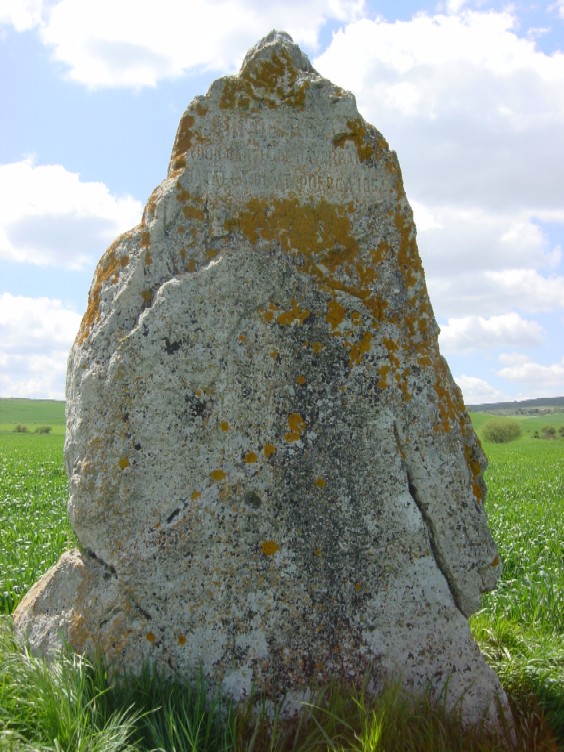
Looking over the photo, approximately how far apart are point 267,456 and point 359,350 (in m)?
0.82

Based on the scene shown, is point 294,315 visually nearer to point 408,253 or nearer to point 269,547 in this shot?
point 408,253

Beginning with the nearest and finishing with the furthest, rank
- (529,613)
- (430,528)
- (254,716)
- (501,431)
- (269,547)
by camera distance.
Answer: (254,716), (269,547), (430,528), (529,613), (501,431)

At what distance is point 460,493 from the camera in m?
4.07

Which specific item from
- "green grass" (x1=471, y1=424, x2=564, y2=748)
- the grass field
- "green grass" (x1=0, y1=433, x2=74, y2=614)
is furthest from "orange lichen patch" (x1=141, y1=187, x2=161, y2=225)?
"green grass" (x1=471, y1=424, x2=564, y2=748)

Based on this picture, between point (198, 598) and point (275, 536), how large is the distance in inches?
21.3

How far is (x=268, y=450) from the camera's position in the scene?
3908mm

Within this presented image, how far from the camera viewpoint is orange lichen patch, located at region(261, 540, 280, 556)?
12.6ft

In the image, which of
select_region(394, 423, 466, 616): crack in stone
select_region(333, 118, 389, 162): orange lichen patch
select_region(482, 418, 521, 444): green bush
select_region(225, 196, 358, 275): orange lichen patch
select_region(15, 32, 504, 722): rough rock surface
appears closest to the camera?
select_region(15, 32, 504, 722): rough rock surface

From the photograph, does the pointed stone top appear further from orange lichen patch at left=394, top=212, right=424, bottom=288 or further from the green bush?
the green bush

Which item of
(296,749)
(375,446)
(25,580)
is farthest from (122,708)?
(25,580)

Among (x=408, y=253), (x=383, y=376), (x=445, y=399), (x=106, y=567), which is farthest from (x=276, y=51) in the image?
(x=106, y=567)

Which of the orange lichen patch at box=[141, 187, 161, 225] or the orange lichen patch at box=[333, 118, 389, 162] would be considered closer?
the orange lichen patch at box=[141, 187, 161, 225]

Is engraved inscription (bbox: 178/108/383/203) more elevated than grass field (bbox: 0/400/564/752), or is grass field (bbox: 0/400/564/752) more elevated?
engraved inscription (bbox: 178/108/383/203)

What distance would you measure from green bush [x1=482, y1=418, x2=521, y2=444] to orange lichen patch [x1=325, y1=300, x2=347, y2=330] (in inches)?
2201
